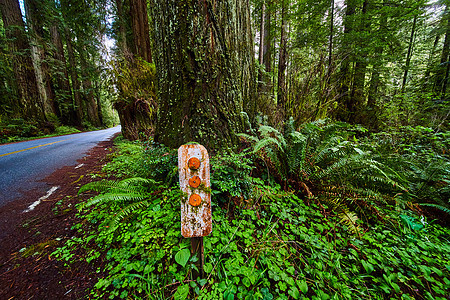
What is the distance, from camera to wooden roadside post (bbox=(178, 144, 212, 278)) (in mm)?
1077

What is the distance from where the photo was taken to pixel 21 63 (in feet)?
27.5

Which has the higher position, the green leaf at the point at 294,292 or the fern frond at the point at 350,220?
the fern frond at the point at 350,220

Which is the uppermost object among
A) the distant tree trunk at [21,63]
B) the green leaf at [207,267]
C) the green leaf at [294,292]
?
the distant tree trunk at [21,63]

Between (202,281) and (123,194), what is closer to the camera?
(202,281)

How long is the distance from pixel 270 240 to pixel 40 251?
2.19 m

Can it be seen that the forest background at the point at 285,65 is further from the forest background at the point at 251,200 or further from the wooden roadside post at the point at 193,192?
the wooden roadside post at the point at 193,192

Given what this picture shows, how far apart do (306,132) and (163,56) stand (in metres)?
2.30

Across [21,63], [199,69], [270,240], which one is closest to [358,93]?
[199,69]

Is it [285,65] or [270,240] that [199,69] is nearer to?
[270,240]

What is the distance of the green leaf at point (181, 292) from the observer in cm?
111

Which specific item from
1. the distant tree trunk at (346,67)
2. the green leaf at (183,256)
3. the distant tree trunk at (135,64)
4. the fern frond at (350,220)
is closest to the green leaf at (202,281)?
the green leaf at (183,256)

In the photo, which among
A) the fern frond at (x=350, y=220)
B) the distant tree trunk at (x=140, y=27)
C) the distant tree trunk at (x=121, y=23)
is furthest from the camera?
the distant tree trunk at (x=121, y=23)

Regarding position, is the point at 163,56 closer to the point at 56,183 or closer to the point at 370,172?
the point at 56,183

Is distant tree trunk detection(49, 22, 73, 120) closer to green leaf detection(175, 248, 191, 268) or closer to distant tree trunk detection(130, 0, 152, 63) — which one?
distant tree trunk detection(130, 0, 152, 63)
